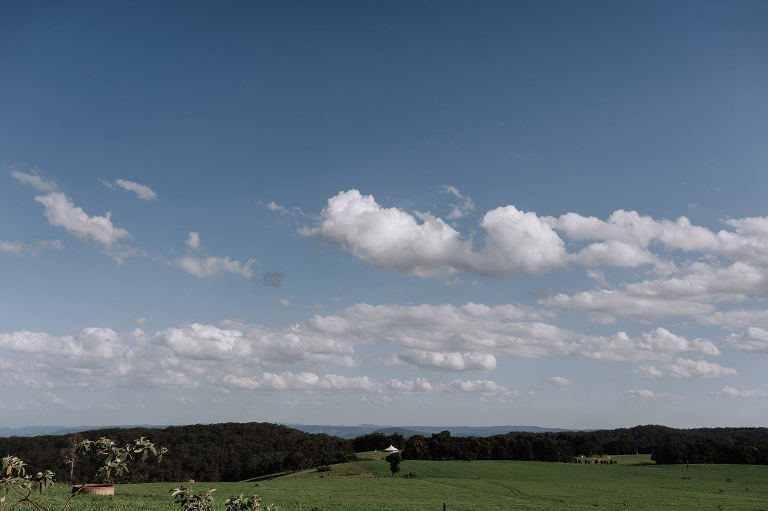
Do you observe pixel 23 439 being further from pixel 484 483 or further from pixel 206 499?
pixel 206 499

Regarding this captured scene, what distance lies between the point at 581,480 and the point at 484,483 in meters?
21.1

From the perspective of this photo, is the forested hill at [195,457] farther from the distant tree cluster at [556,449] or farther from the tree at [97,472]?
the tree at [97,472]

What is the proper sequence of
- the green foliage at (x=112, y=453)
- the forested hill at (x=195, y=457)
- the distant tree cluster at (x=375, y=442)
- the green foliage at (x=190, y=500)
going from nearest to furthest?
the green foliage at (x=112, y=453)
the green foliage at (x=190, y=500)
the forested hill at (x=195, y=457)
the distant tree cluster at (x=375, y=442)

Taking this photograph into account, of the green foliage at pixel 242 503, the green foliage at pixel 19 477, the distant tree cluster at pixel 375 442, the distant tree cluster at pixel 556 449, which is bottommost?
the distant tree cluster at pixel 375 442

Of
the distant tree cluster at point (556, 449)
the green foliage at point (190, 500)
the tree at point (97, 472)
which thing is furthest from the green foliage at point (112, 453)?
the distant tree cluster at point (556, 449)

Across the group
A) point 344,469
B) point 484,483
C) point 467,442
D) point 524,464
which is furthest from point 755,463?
point 344,469

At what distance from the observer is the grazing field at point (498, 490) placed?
44.9 metres

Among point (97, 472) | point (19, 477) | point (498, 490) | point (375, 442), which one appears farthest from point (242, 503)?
point (375, 442)

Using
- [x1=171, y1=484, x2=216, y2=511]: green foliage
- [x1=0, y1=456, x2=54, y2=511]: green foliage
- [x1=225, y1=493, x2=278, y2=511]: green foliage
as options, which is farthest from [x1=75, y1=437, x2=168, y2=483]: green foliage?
[x1=225, y1=493, x2=278, y2=511]: green foliage

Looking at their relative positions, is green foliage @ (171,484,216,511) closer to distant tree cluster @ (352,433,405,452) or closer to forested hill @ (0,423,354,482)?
forested hill @ (0,423,354,482)

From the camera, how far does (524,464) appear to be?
118 m

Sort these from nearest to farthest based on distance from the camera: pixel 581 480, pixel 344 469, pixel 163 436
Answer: pixel 581 480 < pixel 344 469 < pixel 163 436

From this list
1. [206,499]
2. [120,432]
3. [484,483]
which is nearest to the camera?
[206,499]

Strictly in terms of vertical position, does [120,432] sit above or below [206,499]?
below
